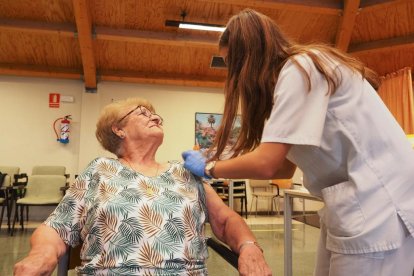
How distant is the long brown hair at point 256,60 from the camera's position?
100 cm

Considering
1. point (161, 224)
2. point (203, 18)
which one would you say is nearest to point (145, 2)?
point (203, 18)

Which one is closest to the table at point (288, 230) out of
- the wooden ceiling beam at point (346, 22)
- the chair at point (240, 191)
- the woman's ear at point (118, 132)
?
the woman's ear at point (118, 132)

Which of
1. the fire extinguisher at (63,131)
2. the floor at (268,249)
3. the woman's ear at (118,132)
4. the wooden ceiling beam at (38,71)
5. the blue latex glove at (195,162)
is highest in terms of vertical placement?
the wooden ceiling beam at (38,71)

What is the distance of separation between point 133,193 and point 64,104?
5988 mm

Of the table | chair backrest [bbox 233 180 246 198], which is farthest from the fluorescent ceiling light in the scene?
the table

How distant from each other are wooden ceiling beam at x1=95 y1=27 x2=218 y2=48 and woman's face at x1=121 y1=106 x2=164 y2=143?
453 cm

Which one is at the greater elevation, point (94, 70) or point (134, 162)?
point (94, 70)

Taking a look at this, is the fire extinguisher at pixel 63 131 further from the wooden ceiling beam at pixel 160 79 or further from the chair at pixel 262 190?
the chair at pixel 262 190

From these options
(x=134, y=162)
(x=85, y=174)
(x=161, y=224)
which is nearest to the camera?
(x=161, y=224)

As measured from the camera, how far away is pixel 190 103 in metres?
7.21

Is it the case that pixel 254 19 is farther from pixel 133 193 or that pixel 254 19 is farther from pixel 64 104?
pixel 64 104

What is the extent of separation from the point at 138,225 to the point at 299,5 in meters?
4.77

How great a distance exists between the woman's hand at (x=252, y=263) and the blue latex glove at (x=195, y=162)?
0.28 meters

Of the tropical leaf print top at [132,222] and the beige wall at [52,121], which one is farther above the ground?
the beige wall at [52,121]
